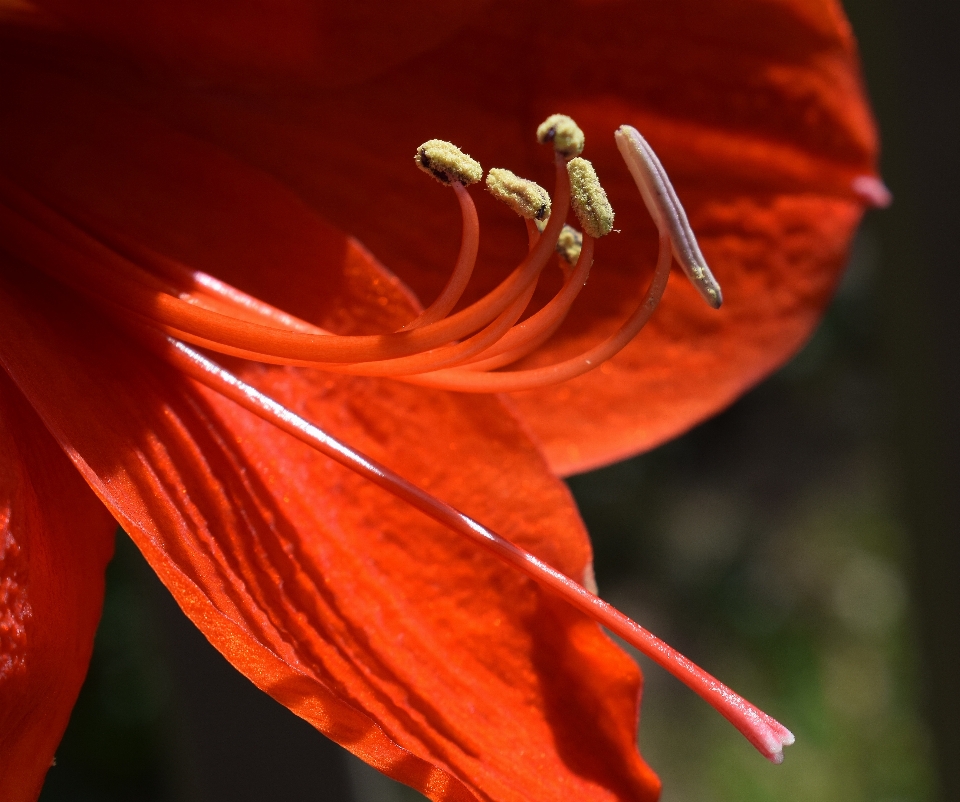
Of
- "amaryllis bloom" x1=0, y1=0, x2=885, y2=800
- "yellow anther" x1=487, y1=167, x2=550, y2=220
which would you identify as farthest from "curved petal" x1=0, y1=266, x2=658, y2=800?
"yellow anther" x1=487, y1=167, x2=550, y2=220

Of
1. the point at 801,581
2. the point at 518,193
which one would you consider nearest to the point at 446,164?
the point at 518,193

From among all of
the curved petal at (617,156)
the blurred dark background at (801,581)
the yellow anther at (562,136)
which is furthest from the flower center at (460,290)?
the blurred dark background at (801,581)

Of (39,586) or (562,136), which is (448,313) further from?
(39,586)

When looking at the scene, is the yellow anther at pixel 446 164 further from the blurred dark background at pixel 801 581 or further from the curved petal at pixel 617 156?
the blurred dark background at pixel 801 581

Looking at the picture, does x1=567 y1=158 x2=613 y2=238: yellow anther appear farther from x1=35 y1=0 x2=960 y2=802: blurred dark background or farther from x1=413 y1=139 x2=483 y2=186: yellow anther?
x1=35 y1=0 x2=960 y2=802: blurred dark background

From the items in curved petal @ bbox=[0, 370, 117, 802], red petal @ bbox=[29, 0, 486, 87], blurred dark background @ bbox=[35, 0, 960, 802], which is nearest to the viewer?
curved petal @ bbox=[0, 370, 117, 802]

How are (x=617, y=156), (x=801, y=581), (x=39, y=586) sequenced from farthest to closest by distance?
1. (x=801, y=581)
2. (x=617, y=156)
3. (x=39, y=586)
